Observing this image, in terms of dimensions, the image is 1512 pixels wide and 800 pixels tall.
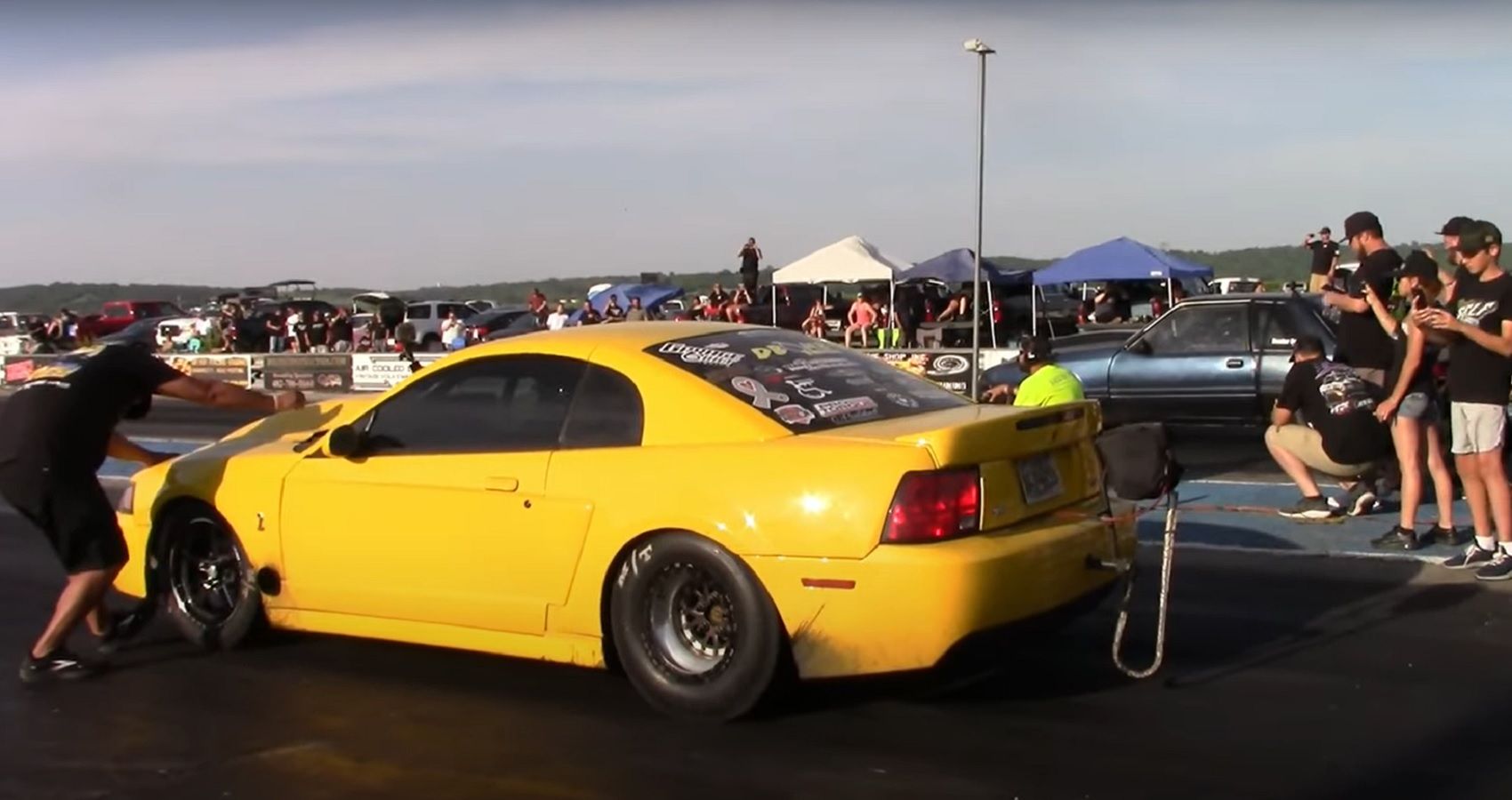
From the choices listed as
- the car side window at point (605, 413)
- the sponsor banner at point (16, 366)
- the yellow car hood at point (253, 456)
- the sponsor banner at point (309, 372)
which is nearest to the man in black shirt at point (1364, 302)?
the car side window at point (605, 413)

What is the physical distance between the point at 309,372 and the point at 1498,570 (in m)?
22.7

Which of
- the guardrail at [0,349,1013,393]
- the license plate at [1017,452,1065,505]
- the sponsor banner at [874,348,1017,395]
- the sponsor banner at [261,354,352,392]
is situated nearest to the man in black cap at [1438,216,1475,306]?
the license plate at [1017,452,1065,505]

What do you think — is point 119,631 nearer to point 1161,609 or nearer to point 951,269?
point 1161,609

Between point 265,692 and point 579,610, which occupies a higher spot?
point 579,610

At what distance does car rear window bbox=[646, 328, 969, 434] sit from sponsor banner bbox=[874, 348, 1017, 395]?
12.5 m

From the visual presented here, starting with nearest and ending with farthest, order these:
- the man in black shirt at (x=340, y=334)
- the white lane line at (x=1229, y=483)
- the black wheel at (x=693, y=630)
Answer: the black wheel at (x=693, y=630)
the white lane line at (x=1229, y=483)
the man in black shirt at (x=340, y=334)

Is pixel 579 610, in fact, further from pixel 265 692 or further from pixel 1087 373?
pixel 1087 373

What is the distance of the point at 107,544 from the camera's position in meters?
6.33

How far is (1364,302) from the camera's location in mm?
9234

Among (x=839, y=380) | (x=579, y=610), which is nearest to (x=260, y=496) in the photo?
(x=579, y=610)

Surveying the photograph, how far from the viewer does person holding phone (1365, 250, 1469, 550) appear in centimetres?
817

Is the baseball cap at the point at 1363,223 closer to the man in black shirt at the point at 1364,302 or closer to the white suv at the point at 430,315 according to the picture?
the man in black shirt at the point at 1364,302

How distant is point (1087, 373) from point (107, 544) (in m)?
10.5

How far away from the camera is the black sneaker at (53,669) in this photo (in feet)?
20.7
